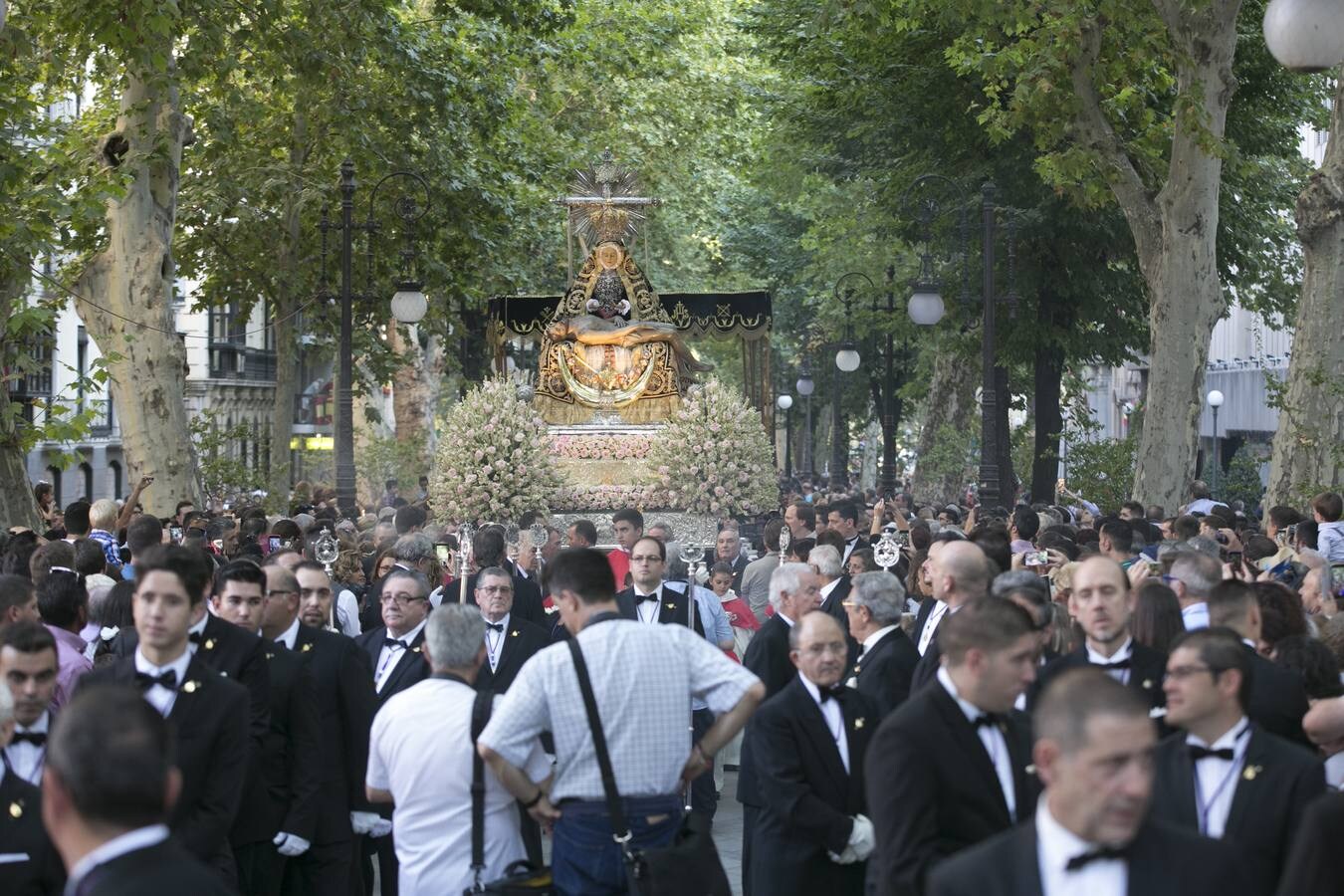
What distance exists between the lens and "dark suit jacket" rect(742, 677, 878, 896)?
303 inches

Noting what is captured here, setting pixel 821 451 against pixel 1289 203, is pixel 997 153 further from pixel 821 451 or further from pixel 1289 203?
pixel 821 451

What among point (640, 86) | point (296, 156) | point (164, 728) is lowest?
point (164, 728)

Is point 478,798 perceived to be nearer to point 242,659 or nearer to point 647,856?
point 647,856

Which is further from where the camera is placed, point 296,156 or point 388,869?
point 296,156

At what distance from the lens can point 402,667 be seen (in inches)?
386

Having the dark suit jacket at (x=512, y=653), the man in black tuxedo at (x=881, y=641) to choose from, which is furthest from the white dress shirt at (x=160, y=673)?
the man in black tuxedo at (x=881, y=641)

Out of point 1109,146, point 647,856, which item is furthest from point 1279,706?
point 1109,146

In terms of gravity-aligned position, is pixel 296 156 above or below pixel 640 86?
below

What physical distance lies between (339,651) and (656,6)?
41788 mm

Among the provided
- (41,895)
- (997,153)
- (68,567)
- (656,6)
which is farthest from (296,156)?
(41,895)

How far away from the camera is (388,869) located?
10008mm

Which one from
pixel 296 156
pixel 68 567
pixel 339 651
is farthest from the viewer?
pixel 296 156

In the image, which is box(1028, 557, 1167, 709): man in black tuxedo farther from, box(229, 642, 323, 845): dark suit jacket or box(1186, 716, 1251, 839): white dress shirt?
box(229, 642, 323, 845): dark suit jacket

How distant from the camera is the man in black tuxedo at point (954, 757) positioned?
6.00 m
